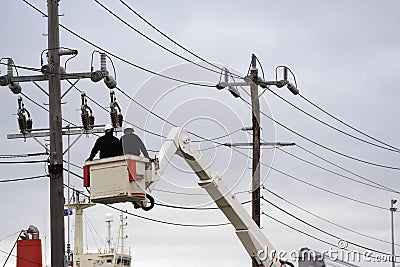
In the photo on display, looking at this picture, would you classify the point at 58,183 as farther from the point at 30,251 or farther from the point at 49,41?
the point at 49,41

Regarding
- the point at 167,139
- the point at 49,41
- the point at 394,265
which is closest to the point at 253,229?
the point at 167,139

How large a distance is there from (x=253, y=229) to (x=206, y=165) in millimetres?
2831

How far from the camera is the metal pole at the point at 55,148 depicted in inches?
916

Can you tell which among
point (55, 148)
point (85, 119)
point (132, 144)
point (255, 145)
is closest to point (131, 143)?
point (132, 144)

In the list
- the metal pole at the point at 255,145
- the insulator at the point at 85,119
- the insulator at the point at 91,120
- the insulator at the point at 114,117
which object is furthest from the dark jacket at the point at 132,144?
the metal pole at the point at 255,145

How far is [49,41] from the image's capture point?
24.7 meters

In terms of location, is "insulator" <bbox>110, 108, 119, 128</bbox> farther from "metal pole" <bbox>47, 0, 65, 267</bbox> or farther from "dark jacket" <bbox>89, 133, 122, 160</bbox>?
"dark jacket" <bbox>89, 133, 122, 160</bbox>

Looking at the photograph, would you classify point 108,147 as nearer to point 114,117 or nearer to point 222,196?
point 222,196

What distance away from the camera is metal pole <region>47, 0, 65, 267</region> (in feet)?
76.3

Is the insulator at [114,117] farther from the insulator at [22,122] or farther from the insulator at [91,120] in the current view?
the insulator at [22,122]

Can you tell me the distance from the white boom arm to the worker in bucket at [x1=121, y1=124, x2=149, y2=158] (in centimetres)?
77

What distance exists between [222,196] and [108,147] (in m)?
5.74

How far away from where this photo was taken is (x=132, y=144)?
19.3 meters

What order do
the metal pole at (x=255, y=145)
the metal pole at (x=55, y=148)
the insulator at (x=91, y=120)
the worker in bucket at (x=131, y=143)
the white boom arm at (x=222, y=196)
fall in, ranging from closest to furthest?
the worker in bucket at (x=131, y=143), the white boom arm at (x=222, y=196), the metal pole at (x=55, y=148), the insulator at (x=91, y=120), the metal pole at (x=255, y=145)
